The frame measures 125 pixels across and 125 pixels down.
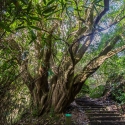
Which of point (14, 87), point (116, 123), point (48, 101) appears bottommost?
point (116, 123)

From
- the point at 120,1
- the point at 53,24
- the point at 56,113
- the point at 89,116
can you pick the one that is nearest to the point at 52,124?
the point at 56,113

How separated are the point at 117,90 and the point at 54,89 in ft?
13.4

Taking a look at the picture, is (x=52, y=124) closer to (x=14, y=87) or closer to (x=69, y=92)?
(x=69, y=92)

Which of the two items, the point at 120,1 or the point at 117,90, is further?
the point at 117,90

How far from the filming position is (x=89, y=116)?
610 centimetres

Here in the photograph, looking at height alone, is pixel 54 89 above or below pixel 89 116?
above

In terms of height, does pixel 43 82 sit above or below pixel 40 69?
below

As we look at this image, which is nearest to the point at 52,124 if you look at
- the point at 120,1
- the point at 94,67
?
the point at 94,67

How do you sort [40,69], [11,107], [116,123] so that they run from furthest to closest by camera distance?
[40,69] < [116,123] < [11,107]

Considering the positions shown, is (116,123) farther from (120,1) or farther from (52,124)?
(120,1)

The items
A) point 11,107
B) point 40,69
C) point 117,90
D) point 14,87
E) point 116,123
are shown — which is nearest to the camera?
point 11,107

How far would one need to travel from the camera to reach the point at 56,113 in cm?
598

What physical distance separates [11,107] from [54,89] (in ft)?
13.8

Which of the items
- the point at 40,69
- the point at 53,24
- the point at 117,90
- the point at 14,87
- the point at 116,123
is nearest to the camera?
the point at 14,87
